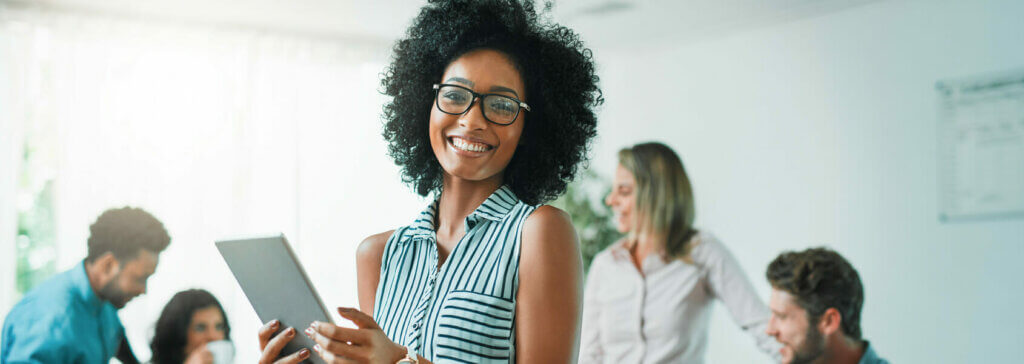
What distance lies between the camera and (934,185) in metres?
4.14

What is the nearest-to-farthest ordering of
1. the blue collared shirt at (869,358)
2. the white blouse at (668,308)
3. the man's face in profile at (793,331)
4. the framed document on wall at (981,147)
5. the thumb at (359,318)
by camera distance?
the thumb at (359,318), the blue collared shirt at (869,358), the man's face in profile at (793,331), the white blouse at (668,308), the framed document on wall at (981,147)

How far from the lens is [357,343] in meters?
1.06

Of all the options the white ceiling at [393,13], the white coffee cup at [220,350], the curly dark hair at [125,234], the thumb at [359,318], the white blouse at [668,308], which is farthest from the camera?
the white ceiling at [393,13]

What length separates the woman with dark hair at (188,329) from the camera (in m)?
3.06

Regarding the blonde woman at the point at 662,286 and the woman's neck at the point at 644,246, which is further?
the woman's neck at the point at 644,246

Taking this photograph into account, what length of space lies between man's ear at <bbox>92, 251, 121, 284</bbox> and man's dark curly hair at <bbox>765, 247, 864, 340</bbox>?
2.26 m

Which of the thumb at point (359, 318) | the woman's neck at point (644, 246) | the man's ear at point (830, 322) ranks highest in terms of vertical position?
the thumb at point (359, 318)

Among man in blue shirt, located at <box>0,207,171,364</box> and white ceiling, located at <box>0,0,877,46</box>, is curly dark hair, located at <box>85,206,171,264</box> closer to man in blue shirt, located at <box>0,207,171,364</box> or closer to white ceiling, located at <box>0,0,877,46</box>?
man in blue shirt, located at <box>0,207,171,364</box>

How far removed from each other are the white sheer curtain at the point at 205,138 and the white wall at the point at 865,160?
77.8 inches

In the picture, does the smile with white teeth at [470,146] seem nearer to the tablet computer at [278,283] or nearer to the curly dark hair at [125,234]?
the tablet computer at [278,283]

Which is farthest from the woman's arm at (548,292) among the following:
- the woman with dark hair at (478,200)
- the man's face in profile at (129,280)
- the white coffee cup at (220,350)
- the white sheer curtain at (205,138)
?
the white sheer curtain at (205,138)

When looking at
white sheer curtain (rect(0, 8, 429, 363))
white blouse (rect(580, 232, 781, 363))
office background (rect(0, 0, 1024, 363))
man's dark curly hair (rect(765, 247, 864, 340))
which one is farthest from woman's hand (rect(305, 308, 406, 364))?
white sheer curtain (rect(0, 8, 429, 363))

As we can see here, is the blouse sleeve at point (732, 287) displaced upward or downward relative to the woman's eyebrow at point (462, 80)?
downward

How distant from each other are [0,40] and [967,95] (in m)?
4.88
